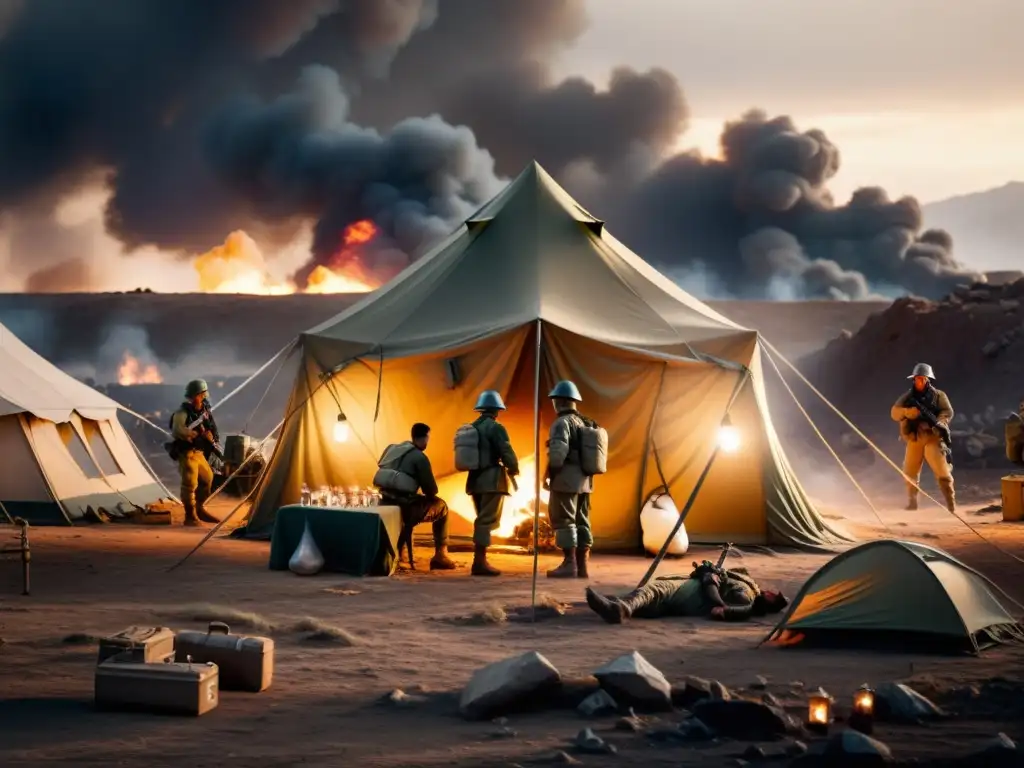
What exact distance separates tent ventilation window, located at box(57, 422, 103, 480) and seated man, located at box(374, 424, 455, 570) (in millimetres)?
5757

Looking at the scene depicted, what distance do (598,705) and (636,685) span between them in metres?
0.20

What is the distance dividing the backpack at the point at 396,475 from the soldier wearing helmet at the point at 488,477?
489mm

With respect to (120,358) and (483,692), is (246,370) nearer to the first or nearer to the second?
(120,358)

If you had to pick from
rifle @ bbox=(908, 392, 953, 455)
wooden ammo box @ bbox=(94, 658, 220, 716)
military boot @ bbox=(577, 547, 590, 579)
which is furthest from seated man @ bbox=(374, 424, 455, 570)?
rifle @ bbox=(908, 392, 953, 455)

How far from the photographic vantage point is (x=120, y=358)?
40.8m

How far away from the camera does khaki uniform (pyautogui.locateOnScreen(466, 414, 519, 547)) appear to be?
A: 10.6 m

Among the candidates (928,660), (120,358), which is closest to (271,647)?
(928,660)

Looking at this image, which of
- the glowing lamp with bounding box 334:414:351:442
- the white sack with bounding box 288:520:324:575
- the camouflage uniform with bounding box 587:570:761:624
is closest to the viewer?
the camouflage uniform with bounding box 587:570:761:624

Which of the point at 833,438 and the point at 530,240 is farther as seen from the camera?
the point at 833,438

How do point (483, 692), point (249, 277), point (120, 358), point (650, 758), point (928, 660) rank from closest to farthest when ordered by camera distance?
point (650, 758)
point (483, 692)
point (928, 660)
point (120, 358)
point (249, 277)

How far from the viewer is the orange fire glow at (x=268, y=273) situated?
161 feet

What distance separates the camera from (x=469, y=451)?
34.4 ft

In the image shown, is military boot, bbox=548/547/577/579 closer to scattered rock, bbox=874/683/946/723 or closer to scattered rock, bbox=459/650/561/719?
scattered rock, bbox=459/650/561/719

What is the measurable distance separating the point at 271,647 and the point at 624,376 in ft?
20.8
